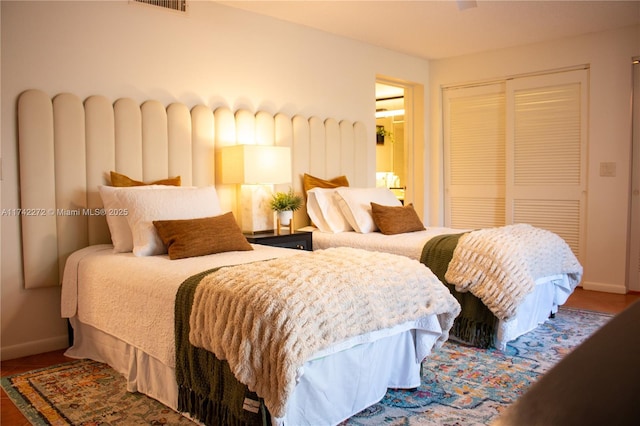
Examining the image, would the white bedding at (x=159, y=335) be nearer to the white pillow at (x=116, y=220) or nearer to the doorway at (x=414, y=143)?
the white pillow at (x=116, y=220)

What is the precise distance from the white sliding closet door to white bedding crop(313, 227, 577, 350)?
1629 mm

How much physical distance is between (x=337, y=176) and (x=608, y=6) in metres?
2.64

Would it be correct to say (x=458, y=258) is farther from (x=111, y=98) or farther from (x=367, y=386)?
(x=111, y=98)

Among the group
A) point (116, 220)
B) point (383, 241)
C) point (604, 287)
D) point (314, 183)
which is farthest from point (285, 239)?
point (604, 287)

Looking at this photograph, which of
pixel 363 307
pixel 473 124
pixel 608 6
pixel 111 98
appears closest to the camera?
pixel 363 307

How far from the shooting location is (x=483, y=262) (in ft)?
10.7

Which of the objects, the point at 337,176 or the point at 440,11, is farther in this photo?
the point at 337,176

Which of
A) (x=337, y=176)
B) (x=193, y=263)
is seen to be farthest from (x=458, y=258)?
(x=337, y=176)

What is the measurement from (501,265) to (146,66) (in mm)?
2717

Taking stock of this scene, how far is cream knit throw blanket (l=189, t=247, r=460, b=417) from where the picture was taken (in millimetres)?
1919

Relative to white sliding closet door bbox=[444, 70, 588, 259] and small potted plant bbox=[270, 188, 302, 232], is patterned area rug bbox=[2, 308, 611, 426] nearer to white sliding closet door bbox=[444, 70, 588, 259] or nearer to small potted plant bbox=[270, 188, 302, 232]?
small potted plant bbox=[270, 188, 302, 232]

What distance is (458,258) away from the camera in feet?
11.1

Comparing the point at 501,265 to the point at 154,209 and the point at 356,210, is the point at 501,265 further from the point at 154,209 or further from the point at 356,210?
the point at 154,209

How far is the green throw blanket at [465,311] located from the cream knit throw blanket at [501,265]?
0.08 metres
